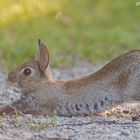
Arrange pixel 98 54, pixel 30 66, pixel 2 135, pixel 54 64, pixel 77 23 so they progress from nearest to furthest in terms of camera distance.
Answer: pixel 2 135 < pixel 30 66 < pixel 54 64 < pixel 98 54 < pixel 77 23

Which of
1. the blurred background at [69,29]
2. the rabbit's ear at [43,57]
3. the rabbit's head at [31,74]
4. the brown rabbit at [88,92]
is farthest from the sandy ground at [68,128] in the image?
the blurred background at [69,29]

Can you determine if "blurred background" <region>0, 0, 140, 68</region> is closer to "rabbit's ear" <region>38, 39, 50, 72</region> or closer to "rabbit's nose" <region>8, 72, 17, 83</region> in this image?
"rabbit's nose" <region>8, 72, 17, 83</region>

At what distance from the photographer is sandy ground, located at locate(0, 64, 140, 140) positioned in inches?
261

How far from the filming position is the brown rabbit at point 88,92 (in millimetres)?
7664

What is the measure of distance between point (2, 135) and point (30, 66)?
5.14 feet

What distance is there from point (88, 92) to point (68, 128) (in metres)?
0.86

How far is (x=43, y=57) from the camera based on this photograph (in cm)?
796

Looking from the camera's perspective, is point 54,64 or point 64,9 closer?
point 54,64

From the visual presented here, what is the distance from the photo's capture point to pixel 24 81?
803 cm

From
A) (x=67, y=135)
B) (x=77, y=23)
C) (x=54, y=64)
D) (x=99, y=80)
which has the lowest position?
(x=67, y=135)

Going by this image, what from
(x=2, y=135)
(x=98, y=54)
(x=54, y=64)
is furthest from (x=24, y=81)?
(x=98, y=54)

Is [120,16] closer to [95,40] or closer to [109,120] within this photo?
[95,40]

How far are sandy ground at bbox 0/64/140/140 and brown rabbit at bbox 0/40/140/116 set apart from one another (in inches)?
7.6

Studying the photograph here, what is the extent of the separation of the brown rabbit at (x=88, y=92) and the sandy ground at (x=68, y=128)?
192 millimetres
